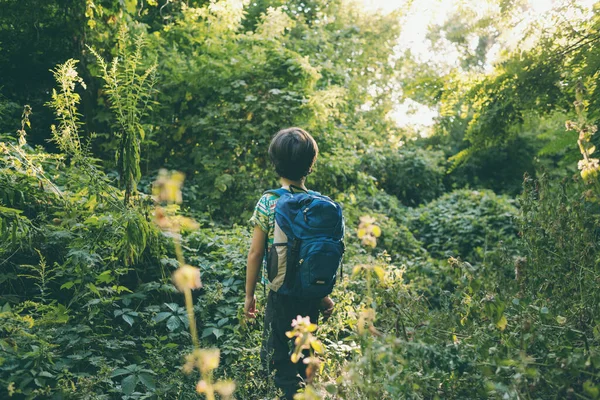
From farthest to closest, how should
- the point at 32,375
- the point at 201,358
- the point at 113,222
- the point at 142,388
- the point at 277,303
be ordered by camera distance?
the point at 113,222 < the point at 142,388 < the point at 277,303 < the point at 32,375 < the point at 201,358

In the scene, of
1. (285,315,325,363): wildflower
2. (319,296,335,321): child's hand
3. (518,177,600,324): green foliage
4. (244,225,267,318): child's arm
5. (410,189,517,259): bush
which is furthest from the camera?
(410,189,517,259): bush

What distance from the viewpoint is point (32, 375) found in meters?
2.74

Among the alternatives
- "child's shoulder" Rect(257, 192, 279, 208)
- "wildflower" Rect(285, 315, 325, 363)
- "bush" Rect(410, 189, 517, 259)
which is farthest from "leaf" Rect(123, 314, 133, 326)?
"bush" Rect(410, 189, 517, 259)

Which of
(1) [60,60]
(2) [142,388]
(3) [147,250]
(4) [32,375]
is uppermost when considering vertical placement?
(1) [60,60]

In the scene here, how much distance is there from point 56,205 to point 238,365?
1.99 meters

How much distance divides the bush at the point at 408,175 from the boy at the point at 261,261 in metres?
10.2

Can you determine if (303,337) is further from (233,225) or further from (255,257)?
(233,225)

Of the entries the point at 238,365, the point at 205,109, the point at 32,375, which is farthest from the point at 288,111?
the point at 32,375

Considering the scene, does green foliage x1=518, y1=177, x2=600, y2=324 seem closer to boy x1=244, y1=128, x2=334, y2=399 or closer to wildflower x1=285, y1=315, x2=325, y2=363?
boy x1=244, y1=128, x2=334, y2=399

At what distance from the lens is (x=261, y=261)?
9.98 feet

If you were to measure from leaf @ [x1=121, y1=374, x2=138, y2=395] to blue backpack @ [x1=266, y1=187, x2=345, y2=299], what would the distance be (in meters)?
0.99

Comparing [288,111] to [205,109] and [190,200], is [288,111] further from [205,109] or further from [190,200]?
[190,200]

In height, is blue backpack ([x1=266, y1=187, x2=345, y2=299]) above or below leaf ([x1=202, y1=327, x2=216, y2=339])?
above

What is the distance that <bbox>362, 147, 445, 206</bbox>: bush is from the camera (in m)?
13.4
